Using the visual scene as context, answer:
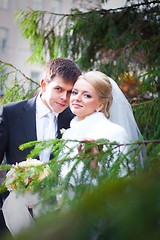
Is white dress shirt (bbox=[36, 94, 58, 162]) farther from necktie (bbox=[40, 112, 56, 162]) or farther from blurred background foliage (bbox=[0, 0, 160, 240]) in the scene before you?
blurred background foliage (bbox=[0, 0, 160, 240])

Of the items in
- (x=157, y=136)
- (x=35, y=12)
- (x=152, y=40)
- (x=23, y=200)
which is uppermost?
(x=35, y=12)

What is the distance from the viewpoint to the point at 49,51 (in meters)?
4.63

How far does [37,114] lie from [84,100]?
1.98 ft

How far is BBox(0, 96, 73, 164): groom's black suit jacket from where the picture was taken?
9.51 feet

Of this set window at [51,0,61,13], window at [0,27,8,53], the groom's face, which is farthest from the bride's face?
window at [51,0,61,13]

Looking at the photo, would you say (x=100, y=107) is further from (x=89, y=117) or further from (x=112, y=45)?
(x=112, y=45)

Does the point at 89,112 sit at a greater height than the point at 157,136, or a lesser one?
greater

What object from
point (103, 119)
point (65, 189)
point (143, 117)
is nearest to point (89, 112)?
point (103, 119)

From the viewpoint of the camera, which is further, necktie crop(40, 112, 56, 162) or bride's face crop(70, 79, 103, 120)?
necktie crop(40, 112, 56, 162)

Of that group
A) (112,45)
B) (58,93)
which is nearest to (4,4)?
(112,45)

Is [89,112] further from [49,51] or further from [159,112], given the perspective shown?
[49,51]

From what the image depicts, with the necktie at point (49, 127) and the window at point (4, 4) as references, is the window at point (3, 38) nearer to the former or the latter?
the window at point (4, 4)

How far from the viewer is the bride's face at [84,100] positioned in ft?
8.09

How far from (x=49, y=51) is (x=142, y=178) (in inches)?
160
